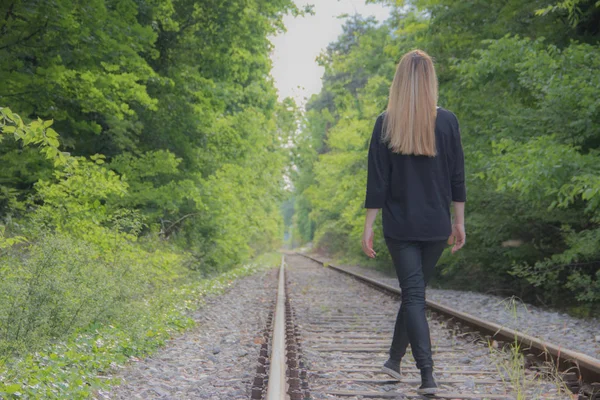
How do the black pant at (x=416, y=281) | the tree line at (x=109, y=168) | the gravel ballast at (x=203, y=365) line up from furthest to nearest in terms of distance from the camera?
the tree line at (x=109, y=168) → the gravel ballast at (x=203, y=365) → the black pant at (x=416, y=281)

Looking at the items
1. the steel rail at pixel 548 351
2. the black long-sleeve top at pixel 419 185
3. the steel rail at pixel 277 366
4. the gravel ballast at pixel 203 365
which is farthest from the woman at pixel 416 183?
the gravel ballast at pixel 203 365

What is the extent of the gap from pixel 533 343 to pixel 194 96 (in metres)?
9.88

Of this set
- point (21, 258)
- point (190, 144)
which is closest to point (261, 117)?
point (190, 144)

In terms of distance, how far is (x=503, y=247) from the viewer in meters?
11.2

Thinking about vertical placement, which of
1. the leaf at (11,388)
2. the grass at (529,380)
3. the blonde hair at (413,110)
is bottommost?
the leaf at (11,388)

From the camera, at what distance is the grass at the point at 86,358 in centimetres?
365

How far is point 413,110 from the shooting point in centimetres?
388

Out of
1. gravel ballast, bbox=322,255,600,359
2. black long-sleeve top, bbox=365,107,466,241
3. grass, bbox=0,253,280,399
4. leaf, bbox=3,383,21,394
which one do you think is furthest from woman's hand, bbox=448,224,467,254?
leaf, bbox=3,383,21,394

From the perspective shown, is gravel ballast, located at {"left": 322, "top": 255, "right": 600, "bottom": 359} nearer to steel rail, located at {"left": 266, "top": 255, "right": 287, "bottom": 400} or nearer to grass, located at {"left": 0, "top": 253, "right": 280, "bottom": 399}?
steel rail, located at {"left": 266, "top": 255, "right": 287, "bottom": 400}

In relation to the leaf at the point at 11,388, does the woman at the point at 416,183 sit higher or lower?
higher

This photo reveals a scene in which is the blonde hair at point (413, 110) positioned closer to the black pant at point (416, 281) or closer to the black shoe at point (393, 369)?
the black pant at point (416, 281)

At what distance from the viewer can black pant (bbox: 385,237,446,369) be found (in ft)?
13.0

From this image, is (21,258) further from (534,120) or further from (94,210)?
(534,120)

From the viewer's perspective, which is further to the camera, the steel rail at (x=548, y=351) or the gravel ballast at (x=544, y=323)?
the gravel ballast at (x=544, y=323)
